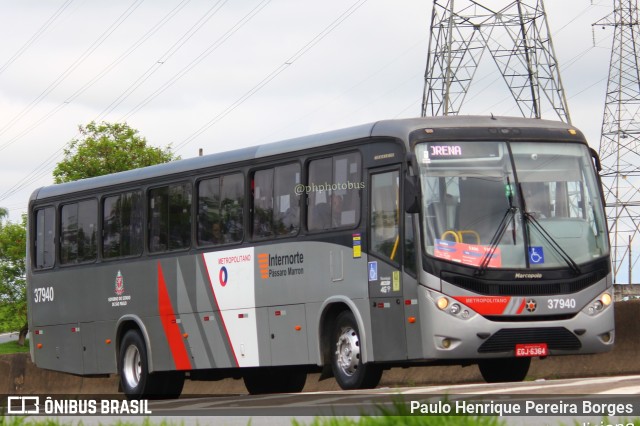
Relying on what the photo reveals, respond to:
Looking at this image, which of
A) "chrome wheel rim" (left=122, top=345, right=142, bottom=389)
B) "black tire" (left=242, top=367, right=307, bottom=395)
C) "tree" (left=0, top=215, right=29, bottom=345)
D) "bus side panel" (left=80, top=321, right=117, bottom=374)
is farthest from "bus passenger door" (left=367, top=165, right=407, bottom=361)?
"tree" (left=0, top=215, right=29, bottom=345)

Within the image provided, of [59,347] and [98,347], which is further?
[59,347]

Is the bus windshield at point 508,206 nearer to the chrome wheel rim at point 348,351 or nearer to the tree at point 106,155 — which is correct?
the chrome wheel rim at point 348,351

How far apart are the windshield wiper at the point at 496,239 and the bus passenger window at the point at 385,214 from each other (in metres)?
1.06

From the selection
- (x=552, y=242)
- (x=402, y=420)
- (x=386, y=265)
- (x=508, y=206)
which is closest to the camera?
(x=402, y=420)

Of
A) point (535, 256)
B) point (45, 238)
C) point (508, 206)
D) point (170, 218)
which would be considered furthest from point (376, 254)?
point (45, 238)

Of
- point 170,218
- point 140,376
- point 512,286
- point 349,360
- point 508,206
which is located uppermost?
point 170,218

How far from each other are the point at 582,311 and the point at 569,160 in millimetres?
1952

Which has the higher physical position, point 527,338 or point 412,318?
point 412,318

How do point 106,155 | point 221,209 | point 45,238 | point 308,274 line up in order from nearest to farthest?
1. point 308,274
2. point 221,209
3. point 45,238
4. point 106,155

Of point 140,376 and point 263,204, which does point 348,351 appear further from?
point 140,376

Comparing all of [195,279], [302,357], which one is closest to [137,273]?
[195,279]

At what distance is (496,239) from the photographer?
17.6m

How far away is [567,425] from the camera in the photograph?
11148 mm

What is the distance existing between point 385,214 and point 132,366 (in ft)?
23.4
